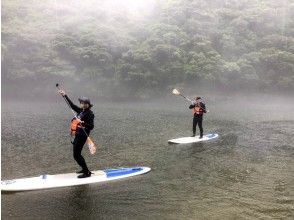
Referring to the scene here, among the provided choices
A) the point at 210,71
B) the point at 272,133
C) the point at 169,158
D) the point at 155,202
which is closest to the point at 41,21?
the point at 210,71

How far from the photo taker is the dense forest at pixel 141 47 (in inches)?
2092

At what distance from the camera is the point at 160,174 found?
12.4 m

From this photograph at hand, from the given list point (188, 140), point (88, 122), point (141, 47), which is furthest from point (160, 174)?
point (141, 47)

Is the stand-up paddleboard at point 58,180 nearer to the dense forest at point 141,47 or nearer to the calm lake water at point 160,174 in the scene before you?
the calm lake water at point 160,174

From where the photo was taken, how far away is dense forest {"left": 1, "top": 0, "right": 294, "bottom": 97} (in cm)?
5312

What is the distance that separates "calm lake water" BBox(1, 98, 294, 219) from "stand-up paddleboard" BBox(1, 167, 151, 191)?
0.68ft

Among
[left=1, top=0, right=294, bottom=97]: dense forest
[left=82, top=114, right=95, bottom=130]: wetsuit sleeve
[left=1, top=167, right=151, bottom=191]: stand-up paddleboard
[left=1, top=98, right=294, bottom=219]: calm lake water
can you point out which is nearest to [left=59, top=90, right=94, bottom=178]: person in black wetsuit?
[left=82, top=114, right=95, bottom=130]: wetsuit sleeve

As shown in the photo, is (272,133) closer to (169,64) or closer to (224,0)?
(169,64)

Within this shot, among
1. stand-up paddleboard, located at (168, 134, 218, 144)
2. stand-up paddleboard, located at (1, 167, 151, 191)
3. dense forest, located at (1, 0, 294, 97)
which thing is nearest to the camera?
stand-up paddleboard, located at (1, 167, 151, 191)

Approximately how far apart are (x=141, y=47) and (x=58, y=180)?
150ft

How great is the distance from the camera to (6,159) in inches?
568

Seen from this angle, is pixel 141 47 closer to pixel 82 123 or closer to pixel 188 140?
pixel 188 140

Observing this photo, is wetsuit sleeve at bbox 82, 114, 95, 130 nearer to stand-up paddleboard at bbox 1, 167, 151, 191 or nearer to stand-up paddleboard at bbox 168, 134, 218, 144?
stand-up paddleboard at bbox 1, 167, 151, 191

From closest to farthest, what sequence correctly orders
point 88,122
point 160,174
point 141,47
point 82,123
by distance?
point 82,123 → point 88,122 → point 160,174 → point 141,47
